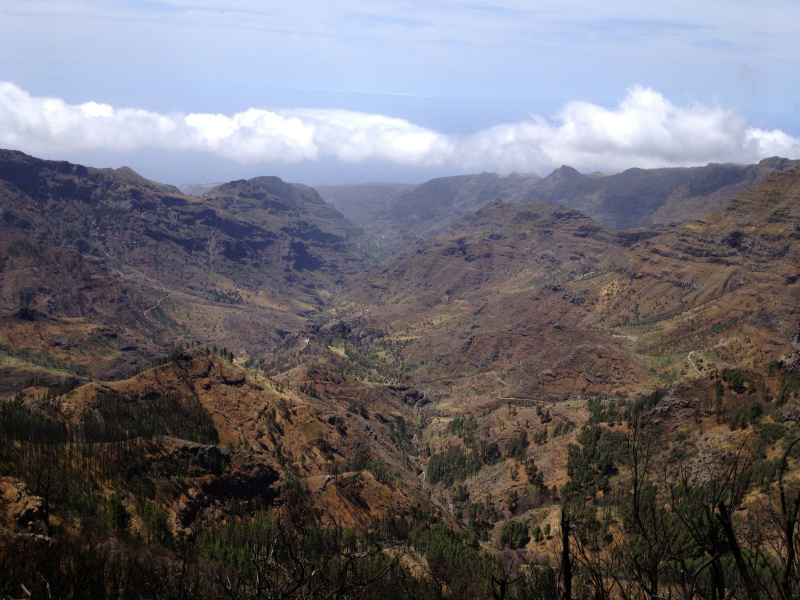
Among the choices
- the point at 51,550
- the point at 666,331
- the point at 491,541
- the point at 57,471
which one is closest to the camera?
the point at 51,550

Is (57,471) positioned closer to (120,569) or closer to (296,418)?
(120,569)

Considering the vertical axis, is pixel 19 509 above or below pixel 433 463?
above

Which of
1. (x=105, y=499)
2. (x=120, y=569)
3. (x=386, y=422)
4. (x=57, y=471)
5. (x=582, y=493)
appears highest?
(x=120, y=569)

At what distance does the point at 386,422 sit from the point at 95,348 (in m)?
99.7

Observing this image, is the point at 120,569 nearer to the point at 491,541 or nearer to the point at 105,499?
the point at 105,499

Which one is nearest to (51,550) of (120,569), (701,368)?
(120,569)

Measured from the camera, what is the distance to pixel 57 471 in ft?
192

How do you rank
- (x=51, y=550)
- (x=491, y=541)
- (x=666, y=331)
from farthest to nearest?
(x=666, y=331), (x=491, y=541), (x=51, y=550)

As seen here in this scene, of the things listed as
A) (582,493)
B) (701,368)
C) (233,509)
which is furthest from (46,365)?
(701,368)

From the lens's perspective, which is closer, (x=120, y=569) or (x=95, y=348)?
(x=120, y=569)

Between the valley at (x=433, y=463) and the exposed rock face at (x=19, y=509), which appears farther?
the exposed rock face at (x=19, y=509)

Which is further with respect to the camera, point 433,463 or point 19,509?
point 433,463

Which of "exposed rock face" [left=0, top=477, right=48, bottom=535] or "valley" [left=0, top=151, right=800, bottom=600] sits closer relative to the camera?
"valley" [left=0, top=151, right=800, bottom=600]

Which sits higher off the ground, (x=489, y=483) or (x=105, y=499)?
(x=105, y=499)
